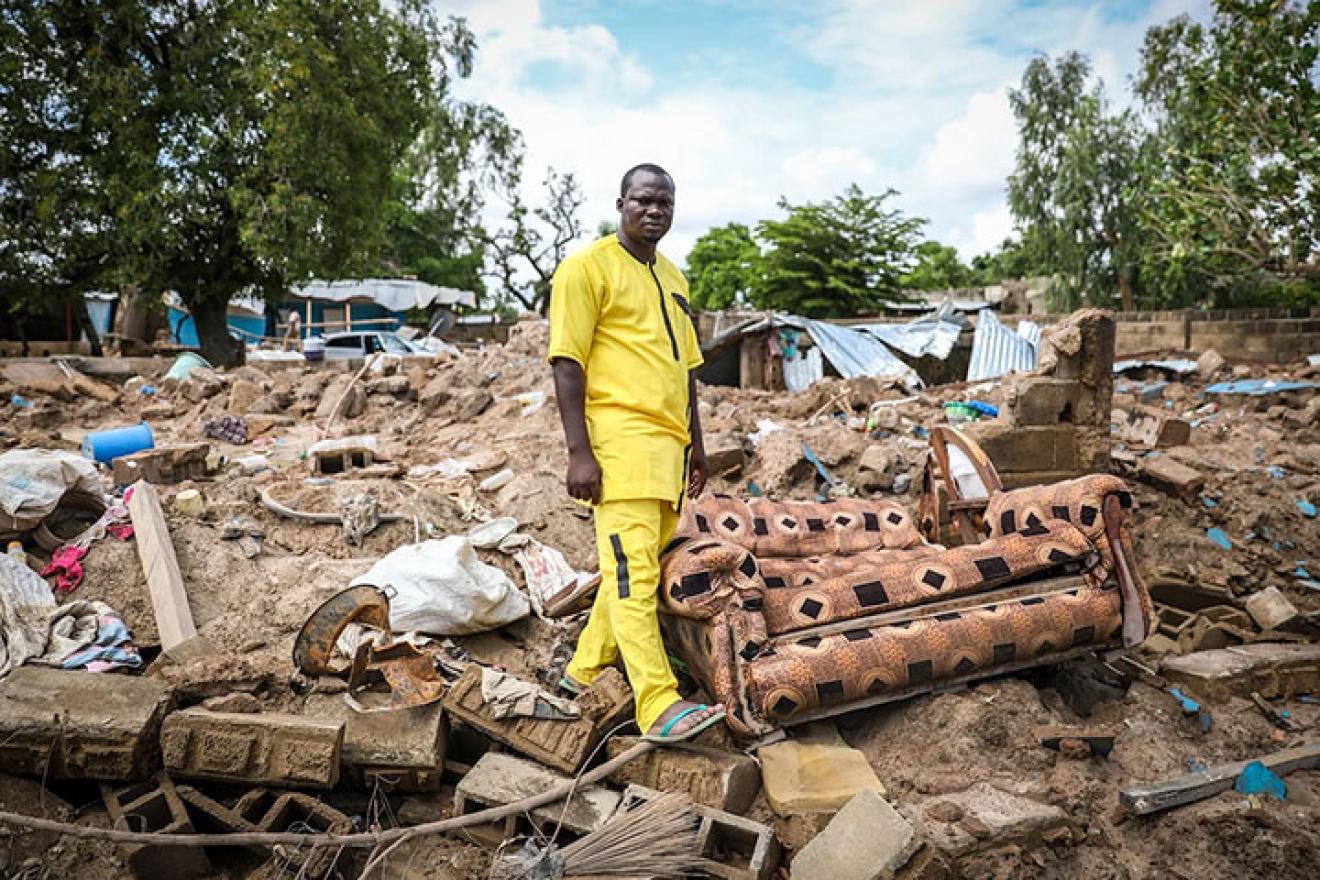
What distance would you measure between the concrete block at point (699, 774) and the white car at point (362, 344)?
1611cm

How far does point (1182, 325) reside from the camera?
13180mm

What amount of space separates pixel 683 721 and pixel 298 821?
126 cm

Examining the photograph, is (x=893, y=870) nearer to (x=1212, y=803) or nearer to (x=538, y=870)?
(x=538, y=870)

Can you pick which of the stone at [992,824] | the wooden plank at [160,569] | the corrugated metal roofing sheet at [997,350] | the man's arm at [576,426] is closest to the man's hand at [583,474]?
the man's arm at [576,426]

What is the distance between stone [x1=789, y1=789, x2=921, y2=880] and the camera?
7.28 feet

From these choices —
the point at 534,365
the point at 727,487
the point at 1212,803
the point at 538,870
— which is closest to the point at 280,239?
the point at 534,365

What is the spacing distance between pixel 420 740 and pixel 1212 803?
255cm

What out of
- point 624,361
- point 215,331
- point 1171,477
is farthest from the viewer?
point 215,331

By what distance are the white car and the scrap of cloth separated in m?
15.8

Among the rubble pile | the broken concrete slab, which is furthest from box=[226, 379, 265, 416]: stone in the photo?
the broken concrete slab

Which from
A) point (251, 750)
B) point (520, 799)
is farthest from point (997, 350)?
point (251, 750)

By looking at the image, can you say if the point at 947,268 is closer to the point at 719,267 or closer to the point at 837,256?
the point at 719,267

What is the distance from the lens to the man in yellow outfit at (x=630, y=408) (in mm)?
2838

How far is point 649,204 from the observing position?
2898mm
